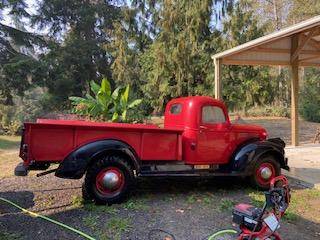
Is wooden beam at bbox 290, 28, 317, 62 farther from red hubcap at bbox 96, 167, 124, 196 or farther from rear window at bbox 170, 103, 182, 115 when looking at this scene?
red hubcap at bbox 96, 167, 124, 196

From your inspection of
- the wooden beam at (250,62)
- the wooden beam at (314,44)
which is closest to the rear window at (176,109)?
the wooden beam at (250,62)

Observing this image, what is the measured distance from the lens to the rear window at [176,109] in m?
7.48

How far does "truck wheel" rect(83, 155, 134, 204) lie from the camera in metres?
6.06

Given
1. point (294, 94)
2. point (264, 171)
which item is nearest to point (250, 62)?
point (294, 94)

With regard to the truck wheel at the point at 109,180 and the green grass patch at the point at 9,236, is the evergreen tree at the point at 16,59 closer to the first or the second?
the truck wheel at the point at 109,180

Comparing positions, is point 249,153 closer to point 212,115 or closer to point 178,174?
point 212,115

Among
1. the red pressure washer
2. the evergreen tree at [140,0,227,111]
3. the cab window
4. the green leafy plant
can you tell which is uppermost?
the evergreen tree at [140,0,227,111]

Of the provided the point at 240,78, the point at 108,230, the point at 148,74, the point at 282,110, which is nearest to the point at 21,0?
the point at 148,74

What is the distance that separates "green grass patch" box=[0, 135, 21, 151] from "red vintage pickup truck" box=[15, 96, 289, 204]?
811 centimetres

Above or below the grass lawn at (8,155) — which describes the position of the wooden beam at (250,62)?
above

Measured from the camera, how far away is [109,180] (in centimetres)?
615

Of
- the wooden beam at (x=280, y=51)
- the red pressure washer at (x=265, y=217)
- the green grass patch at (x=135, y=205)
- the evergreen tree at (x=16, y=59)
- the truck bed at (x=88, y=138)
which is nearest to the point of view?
the red pressure washer at (x=265, y=217)

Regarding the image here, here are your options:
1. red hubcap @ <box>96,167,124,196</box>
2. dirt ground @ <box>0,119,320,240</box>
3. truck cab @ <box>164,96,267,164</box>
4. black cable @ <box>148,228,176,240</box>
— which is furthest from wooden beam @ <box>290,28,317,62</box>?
black cable @ <box>148,228,176,240</box>

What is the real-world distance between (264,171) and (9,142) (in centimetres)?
1094
